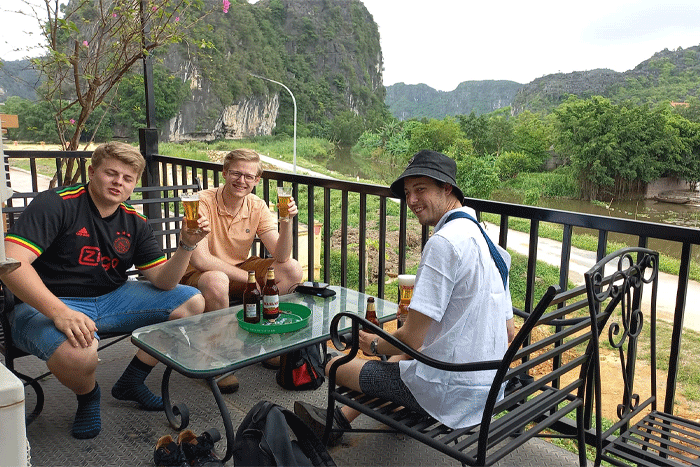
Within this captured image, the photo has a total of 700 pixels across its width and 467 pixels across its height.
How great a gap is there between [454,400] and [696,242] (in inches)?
35.9

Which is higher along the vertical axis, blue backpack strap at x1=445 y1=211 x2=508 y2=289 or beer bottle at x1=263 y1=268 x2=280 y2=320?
blue backpack strap at x1=445 y1=211 x2=508 y2=289

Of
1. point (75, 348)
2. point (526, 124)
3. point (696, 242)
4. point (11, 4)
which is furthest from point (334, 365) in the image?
point (526, 124)

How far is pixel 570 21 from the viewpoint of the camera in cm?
7756

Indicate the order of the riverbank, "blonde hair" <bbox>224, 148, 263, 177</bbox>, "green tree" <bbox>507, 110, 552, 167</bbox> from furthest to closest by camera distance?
"green tree" <bbox>507, 110, 552, 167</bbox>
the riverbank
"blonde hair" <bbox>224, 148, 263, 177</bbox>

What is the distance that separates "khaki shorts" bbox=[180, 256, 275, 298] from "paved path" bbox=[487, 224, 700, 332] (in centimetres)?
894

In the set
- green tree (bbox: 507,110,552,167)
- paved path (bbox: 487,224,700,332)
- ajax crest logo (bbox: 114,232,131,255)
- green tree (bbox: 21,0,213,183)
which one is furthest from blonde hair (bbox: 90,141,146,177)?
green tree (bbox: 507,110,552,167)

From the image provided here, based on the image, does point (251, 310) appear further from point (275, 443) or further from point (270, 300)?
point (275, 443)

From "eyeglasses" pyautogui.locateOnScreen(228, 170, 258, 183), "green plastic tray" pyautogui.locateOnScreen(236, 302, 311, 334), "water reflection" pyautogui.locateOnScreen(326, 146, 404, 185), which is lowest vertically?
"water reflection" pyautogui.locateOnScreen(326, 146, 404, 185)

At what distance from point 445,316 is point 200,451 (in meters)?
1.00

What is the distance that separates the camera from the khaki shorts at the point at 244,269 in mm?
2686

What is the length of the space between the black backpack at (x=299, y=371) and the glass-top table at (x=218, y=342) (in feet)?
1.13

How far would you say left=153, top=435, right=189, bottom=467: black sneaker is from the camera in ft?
6.10

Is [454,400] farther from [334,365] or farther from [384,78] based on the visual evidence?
[384,78]

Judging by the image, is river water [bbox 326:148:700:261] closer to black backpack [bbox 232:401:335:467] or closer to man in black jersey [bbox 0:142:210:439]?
man in black jersey [bbox 0:142:210:439]
